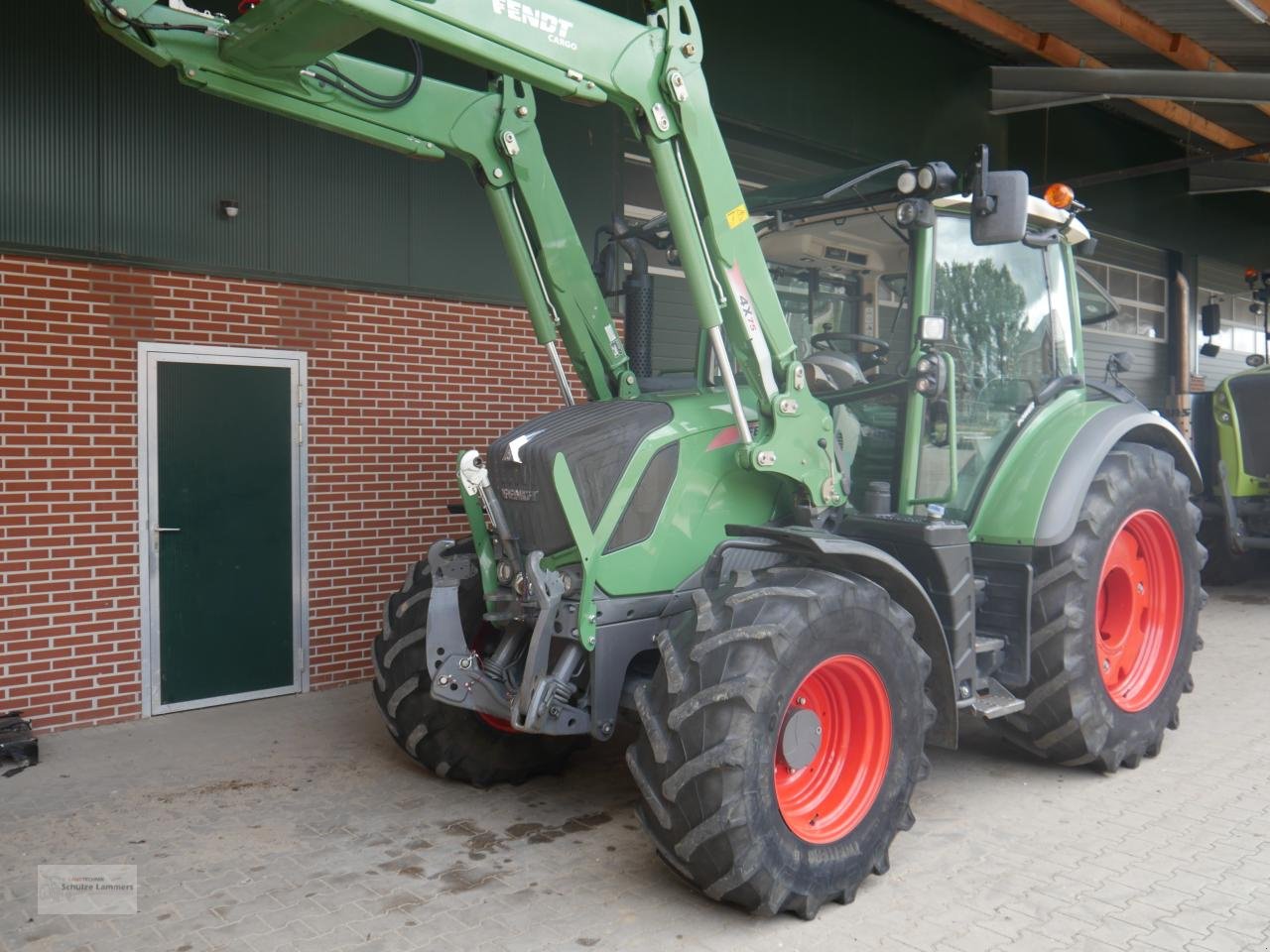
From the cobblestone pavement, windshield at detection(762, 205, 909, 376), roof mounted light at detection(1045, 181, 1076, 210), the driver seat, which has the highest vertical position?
roof mounted light at detection(1045, 181, 1076, 210)

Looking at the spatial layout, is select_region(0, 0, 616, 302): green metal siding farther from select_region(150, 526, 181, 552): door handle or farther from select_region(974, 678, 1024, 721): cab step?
select_region(974, 678, 1024, 721): cab step

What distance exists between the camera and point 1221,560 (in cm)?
1030

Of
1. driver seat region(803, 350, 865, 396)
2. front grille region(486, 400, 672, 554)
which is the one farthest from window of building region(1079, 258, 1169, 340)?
front grille region(486, 400, 672, 554)

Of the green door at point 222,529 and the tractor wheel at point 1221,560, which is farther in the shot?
the tractor wheel at point 1221,560

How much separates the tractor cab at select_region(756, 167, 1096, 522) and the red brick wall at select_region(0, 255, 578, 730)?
9.58 ft

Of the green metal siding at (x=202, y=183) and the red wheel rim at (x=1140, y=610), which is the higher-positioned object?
the green metal siding at (x=202, y=183)

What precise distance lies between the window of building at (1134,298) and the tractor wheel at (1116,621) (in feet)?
29.8

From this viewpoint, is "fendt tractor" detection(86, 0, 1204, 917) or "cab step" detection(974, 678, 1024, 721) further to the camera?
"cab step" detection(974, 678, 1024, 721)

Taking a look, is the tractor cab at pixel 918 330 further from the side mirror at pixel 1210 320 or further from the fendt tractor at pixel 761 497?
the side mirror at pixel 1210 320

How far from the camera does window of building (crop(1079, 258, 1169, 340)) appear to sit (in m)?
14.0

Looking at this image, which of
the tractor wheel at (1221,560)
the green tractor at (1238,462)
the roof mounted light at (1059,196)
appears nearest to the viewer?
the roof mounted light at (1059,196)

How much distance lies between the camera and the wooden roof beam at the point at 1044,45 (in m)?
9.38

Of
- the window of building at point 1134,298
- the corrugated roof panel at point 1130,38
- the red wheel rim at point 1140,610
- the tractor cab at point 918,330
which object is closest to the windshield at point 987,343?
the tractor cab at point 918,330

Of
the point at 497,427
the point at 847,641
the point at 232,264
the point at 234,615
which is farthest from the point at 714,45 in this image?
the point at 847,641
